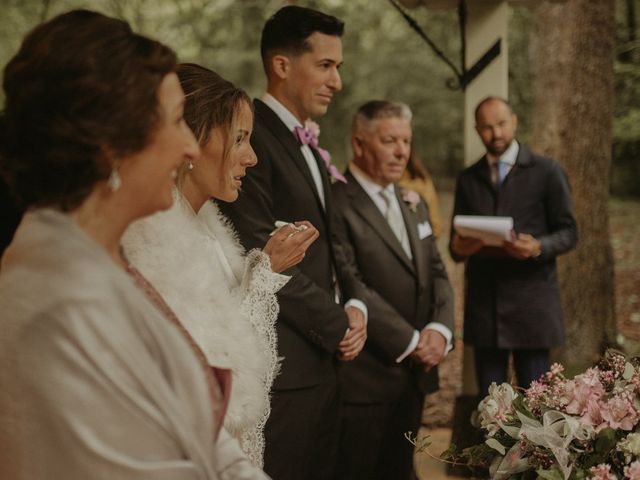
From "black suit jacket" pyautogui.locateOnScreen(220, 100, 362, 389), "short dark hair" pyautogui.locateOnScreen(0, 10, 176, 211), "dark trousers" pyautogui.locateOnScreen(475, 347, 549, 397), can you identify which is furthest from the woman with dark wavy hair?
"dark trousers" pyautogui.locateOnScreen(475, 347, 549, 397)

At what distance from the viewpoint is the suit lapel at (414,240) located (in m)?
3.56

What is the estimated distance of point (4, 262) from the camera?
1.32 metres

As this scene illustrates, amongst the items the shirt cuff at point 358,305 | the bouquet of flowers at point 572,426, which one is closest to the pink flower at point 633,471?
the bouquet of flowers at point 572,426

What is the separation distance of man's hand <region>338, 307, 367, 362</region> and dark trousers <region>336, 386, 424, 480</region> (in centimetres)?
49

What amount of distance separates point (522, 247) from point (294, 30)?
1587mm

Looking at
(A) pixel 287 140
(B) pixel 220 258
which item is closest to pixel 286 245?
(B) pixel 220 258

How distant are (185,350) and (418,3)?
3.34 meters

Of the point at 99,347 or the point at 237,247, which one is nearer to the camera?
the point at 99,347

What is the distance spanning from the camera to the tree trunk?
6035 mm

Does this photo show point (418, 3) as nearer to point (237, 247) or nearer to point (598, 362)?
point (237, 247)

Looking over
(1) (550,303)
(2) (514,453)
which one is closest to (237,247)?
(2) (514,453)

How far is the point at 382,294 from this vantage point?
3506mm

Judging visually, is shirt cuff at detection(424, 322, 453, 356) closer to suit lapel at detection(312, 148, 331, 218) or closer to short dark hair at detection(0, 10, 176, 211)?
suit lapel at detection(312, 148, 331, 218)

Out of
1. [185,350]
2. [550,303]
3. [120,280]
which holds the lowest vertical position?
[550,303]
